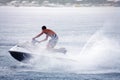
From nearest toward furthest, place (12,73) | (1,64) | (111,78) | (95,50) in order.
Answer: (111,78) < (12,73) < (1,64) < (95,50)

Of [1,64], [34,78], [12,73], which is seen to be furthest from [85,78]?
[1,64]

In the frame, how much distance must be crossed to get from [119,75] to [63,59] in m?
4.40

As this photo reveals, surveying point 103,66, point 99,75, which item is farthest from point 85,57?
point 99,75

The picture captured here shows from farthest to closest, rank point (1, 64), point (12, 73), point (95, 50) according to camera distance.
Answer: point (95, 50) → point (1, 64) → point (12, 73)

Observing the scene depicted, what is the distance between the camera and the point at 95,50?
35.0m

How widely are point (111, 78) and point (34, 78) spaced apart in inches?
181

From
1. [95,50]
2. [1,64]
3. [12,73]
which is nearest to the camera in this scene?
[12,73]

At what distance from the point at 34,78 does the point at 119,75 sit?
16.9ft

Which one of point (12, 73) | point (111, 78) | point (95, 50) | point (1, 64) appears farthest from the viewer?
point (95, 50)

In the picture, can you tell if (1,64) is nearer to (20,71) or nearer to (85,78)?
(20,71)

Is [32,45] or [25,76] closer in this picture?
[25,76]

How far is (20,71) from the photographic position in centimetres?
2877

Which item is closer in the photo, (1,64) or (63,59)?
(63,59)

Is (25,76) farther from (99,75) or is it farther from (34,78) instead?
(99,75)
